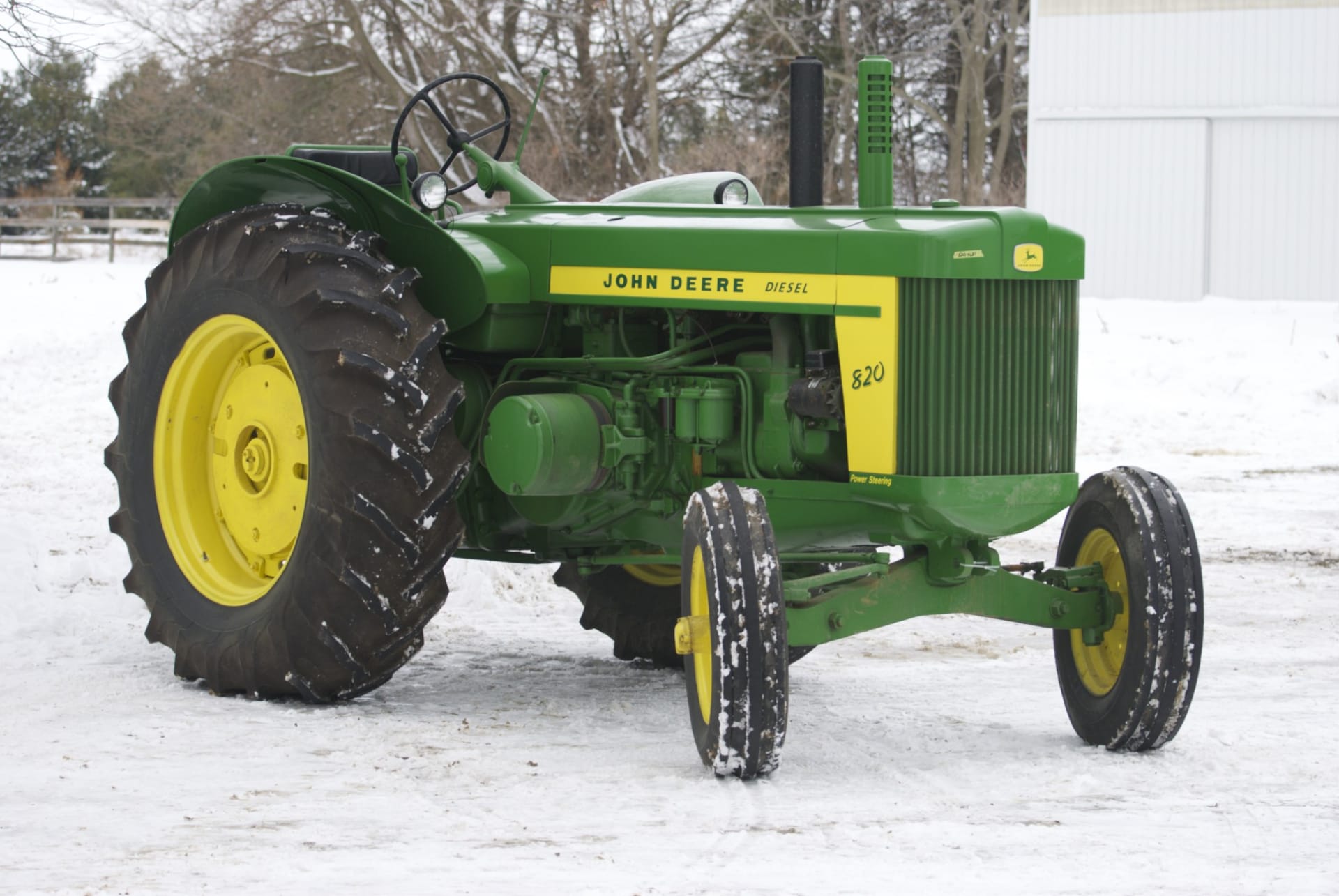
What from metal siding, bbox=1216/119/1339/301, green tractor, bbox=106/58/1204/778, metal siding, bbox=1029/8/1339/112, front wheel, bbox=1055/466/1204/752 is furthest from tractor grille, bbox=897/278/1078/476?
metal siding, bbox=1216/119/1339/301

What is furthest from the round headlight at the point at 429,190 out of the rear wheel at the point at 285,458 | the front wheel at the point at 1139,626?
the front wheel at the point at 1139,626

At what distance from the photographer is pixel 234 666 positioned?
589cm

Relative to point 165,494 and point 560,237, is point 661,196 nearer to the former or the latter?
point 560,237

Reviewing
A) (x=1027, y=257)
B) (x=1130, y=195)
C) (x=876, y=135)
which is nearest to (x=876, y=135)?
(x=876, y=135)

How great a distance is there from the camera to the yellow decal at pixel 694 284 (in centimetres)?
534

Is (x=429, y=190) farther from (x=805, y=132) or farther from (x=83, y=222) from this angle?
(x=83, y=222)

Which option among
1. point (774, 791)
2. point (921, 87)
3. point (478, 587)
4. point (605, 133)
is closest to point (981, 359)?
point (774, 791)

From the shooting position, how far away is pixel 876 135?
18.2 ft

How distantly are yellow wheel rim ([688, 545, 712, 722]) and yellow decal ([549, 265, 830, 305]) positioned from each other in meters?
0.86

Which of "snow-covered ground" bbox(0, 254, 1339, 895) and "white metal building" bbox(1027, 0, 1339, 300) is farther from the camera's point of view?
"white metal building" bbox(1027, 0, 1339, 300)

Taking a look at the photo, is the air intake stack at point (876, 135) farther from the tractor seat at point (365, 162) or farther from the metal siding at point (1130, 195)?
the metal siding at point (1130, 195)

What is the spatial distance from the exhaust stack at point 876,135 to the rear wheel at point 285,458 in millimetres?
1349

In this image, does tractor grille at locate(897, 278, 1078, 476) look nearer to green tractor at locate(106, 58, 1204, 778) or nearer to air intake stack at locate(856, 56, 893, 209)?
green tractor at locate(106, 58, 1204, 778)

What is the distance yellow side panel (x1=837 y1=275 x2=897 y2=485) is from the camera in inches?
203
